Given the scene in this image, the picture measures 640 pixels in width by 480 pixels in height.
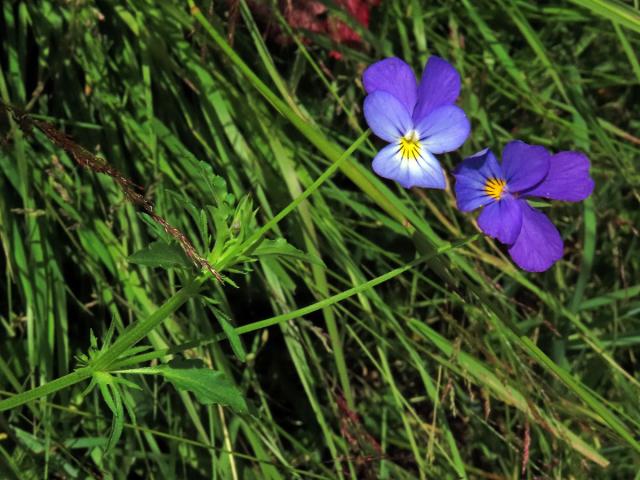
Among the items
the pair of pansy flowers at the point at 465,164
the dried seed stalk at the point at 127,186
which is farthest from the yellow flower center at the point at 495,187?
the dried seed stalk at the point at 127,186

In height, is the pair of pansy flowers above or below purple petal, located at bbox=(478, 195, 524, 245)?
above

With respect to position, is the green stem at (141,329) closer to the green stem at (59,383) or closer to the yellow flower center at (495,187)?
the green stem at (59,383)

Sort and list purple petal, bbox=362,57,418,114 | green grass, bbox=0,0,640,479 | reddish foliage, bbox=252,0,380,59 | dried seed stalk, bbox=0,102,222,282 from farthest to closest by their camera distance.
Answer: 1. reddish foliage, bbox=252,0,380,59
2. green grass, bbox=0,0,640,479
3. purple petal, bbox=362,57,418,114
4. dried seed stalk, bbox=0,102,222,282

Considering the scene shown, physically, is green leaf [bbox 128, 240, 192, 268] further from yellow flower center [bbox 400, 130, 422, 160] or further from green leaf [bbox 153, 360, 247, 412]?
yellow flower center [bbox 400, 130, 422, 160]

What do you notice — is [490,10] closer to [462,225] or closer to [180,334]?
[462,225]

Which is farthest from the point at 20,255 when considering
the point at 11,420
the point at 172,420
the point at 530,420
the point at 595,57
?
the point at 595,57

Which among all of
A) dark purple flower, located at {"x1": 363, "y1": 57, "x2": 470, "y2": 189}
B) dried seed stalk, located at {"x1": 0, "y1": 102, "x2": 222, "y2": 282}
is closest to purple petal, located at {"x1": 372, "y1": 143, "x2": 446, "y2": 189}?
dark purple flower, located at {"x1": 363, "y1": 57, "x2": 470, "y2": 189}
